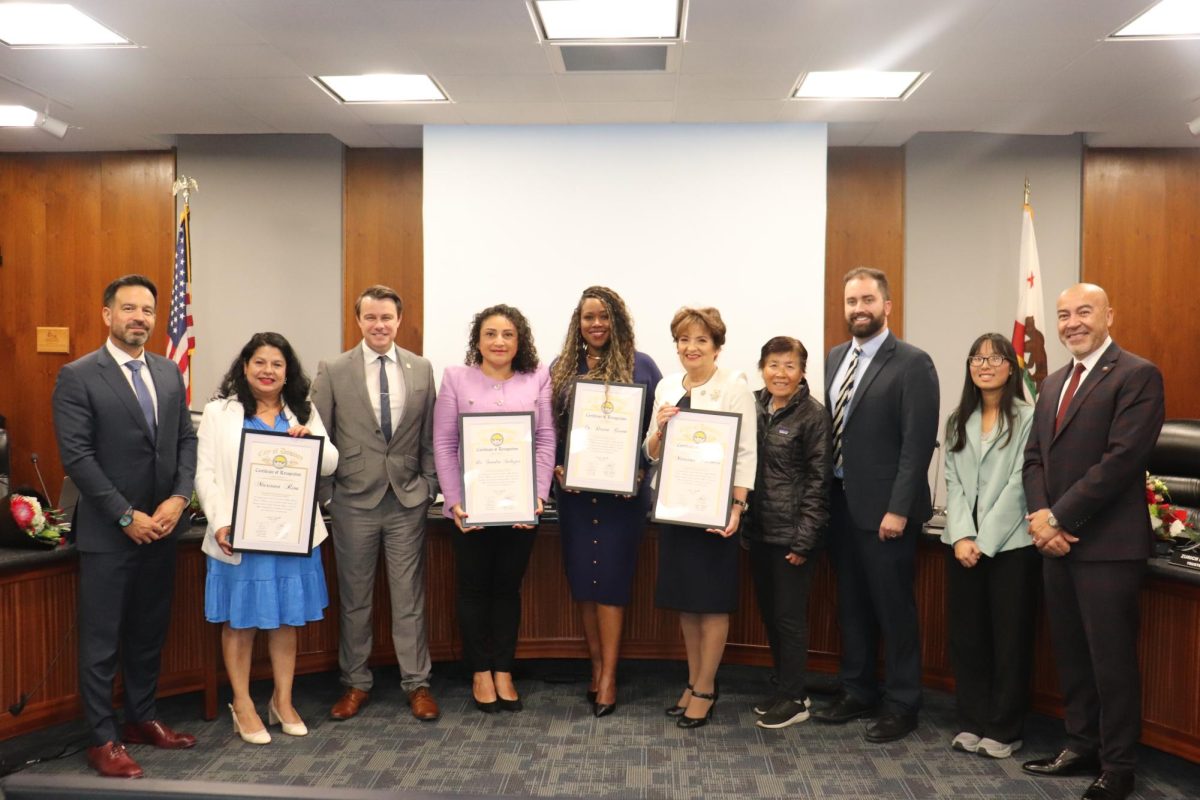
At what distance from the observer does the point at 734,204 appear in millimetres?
5430

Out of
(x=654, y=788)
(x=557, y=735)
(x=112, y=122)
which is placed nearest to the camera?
(x=654, y=788)

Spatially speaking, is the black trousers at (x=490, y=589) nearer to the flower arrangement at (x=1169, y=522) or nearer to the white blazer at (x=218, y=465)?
the white blazer at (x=218, y=465)

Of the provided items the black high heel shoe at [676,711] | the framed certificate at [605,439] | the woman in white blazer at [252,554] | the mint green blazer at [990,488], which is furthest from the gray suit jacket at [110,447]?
the mint green blazer at [990,488]

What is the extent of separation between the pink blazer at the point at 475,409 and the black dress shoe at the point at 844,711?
1.38 meters

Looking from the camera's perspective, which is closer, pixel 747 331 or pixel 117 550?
pixel 117 550

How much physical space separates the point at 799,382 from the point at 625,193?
103 inches

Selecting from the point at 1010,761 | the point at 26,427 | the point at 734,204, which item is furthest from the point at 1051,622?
the point at 26,427

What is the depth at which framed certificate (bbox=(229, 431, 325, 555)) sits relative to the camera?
9.70ft

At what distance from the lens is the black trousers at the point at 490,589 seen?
11.0 ft

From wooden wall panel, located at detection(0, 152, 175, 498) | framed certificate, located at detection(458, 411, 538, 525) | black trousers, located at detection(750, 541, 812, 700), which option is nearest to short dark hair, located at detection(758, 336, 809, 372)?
black trousers, located at detection(750, 541, 812, 700)

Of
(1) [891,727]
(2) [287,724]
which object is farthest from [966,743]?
(2) [287,724]

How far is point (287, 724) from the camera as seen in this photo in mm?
3188

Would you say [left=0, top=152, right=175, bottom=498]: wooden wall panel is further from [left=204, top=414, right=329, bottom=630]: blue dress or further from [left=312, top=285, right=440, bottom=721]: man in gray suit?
[left=204, top=414, right=329, bottom=630]: blue dress

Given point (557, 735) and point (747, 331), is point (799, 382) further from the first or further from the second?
point (747, 331)
